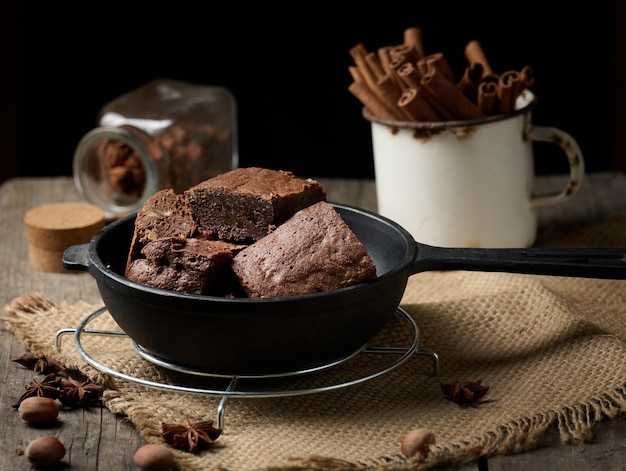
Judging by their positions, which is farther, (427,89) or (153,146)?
(153,146)

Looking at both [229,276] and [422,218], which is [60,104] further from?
[229,276]

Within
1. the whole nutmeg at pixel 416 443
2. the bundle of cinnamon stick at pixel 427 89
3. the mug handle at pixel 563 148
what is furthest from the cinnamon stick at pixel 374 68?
the whole nutmeg at pixel 416 443

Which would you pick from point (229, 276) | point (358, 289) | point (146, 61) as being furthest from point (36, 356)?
point (146, 61)

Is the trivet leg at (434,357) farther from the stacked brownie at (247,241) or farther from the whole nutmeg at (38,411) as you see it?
the whole nutmeg at (38,411)

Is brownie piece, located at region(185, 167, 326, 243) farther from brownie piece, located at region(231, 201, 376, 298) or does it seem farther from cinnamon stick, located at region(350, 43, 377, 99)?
cinnamon stick, located at region(350, 43, 377, 99)

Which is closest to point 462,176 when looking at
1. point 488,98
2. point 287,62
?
point 488,98

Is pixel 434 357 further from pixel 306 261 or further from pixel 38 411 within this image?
pixel 38 411
